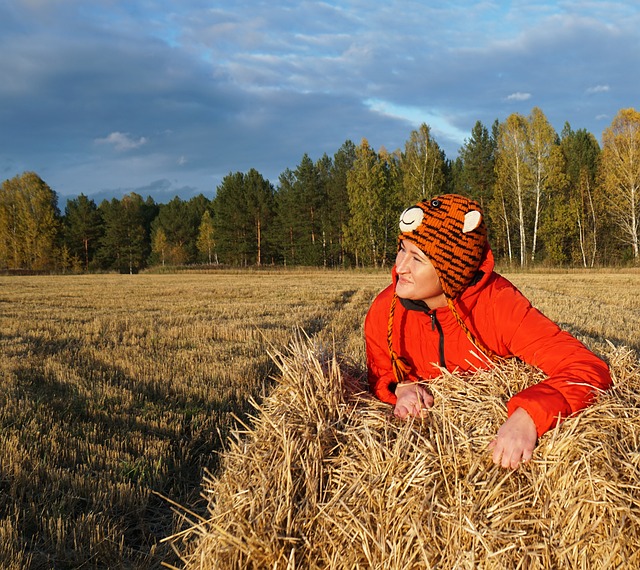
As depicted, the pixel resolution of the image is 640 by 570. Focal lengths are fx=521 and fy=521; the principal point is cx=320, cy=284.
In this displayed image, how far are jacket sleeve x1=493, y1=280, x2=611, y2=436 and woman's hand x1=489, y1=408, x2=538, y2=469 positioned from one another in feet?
0.11

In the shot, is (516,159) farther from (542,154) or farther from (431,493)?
(431,493)

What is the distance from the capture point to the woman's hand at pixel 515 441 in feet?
6.39

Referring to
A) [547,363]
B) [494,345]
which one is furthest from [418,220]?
[547,363]

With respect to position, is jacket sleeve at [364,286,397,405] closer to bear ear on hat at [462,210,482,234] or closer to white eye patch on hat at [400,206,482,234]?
white eye patch on hat at [400,206,482,234]

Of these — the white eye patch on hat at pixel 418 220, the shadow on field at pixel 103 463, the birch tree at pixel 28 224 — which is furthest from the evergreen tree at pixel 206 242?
the white eye patch on hat at pixel 418 220

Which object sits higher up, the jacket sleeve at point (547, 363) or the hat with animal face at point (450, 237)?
the hat with animal face at point (450, 237)

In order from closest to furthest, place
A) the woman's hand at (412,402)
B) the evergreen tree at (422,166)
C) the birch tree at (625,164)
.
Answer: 1. the woman's hand at (412,402)
2. the birch tree at (625,164)
3. the evergreen tree at (422,166)

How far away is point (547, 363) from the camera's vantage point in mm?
2369

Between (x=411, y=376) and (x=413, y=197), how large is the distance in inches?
1672

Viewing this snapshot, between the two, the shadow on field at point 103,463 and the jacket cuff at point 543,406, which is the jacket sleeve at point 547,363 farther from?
the shadow on field at point 103,463

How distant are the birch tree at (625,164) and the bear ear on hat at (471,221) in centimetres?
3945

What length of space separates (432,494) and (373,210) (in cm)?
4673

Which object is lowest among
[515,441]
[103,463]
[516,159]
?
[103,463]

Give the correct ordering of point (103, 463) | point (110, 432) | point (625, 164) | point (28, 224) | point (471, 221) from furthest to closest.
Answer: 1. point (28, 224)
2. point (625, 164)
3. point (110, 432)
4. point (103, 463)
5. point (471, 221)
